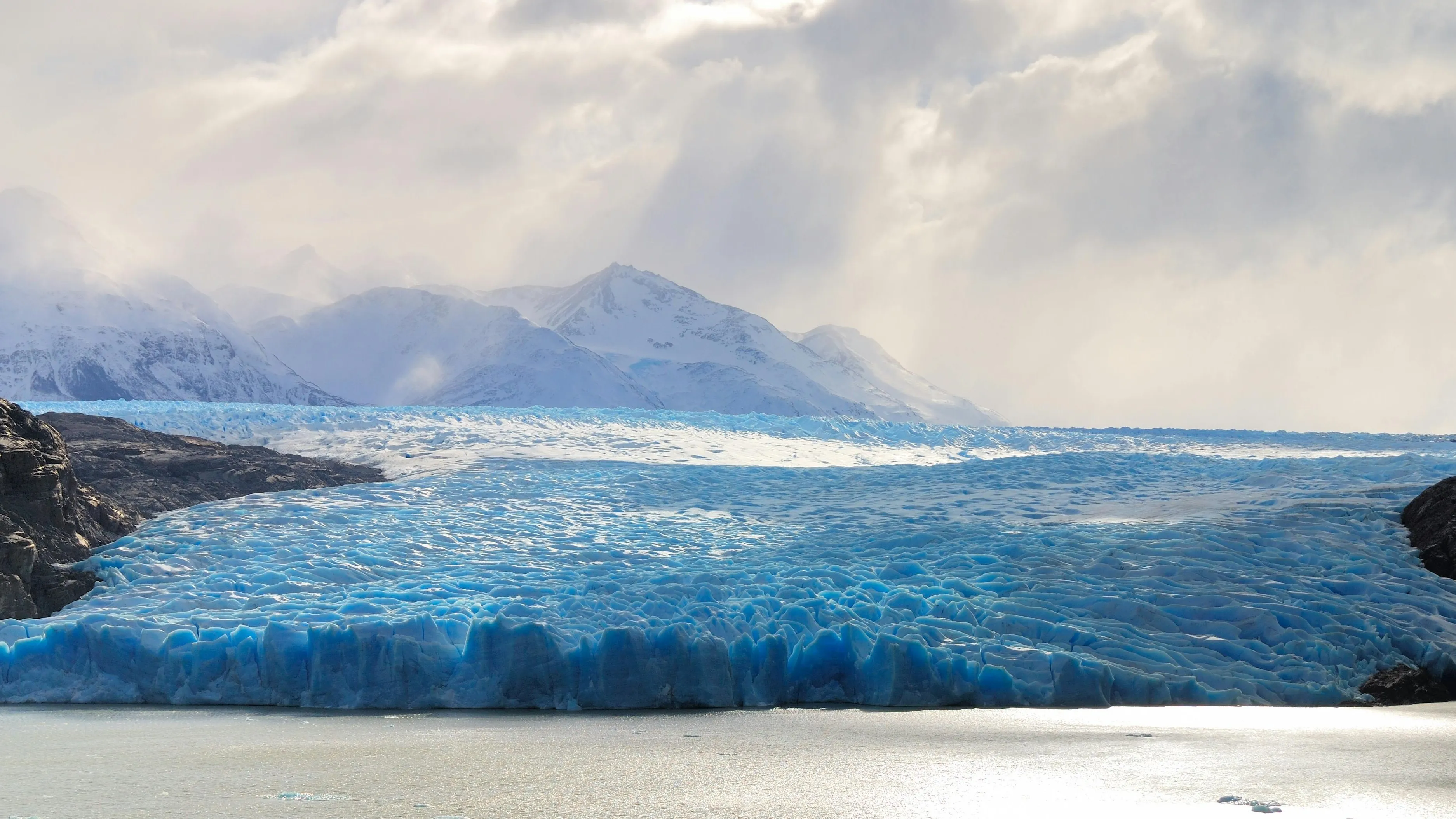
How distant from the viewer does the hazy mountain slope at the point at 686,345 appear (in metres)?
117

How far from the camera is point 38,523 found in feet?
33.6

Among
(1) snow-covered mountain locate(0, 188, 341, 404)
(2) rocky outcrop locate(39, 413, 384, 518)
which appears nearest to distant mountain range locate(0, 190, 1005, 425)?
(1) snow-covered mountain locate(0, 188, 341, 404)

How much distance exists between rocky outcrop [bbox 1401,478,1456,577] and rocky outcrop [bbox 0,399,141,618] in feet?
40.4

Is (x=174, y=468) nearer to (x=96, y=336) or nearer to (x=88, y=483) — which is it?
(x=88, y=483)

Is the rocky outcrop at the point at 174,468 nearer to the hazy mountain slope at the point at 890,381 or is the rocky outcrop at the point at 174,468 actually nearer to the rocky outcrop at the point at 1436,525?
the rocky outcrop at the point at 1436,525

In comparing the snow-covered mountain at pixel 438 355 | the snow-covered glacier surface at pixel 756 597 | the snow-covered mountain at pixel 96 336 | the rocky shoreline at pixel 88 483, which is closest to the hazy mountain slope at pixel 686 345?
the snow-covered mountain at pixel 438 355

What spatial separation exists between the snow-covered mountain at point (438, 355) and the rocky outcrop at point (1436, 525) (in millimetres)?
86406

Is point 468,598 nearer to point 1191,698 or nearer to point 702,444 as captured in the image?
point 1191,698

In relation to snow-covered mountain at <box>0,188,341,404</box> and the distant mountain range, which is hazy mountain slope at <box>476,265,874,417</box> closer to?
the distant mountain range

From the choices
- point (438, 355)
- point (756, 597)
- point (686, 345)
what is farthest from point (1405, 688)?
point (686, 345)

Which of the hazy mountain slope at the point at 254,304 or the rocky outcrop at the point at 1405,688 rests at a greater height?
the hazy mountain slope at the point at 254,304

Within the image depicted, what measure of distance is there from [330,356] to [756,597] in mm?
112893

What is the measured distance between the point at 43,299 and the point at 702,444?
351 feet

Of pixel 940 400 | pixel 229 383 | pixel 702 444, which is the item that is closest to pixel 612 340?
pixel 940 400
